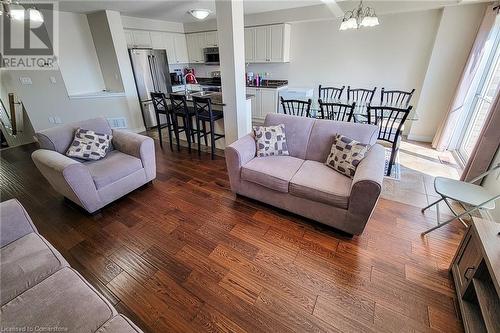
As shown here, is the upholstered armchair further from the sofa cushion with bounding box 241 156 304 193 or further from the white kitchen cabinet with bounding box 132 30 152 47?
the white kitchen cabinet with bounding box 132 30 152 47

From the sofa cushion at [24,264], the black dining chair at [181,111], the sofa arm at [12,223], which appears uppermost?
the black dining chair at [181,111]

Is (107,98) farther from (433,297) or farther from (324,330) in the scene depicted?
(433,297)

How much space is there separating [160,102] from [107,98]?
1627 millimetres

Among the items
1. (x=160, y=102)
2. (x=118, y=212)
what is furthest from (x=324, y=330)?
(x=160, y=102)

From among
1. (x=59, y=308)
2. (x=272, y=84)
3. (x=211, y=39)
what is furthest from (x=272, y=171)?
(x=211, y=39)

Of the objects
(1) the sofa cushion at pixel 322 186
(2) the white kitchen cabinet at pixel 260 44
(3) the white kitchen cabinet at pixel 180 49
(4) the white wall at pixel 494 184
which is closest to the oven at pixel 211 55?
(3) the white kitchen cabinet at pixel 180 49

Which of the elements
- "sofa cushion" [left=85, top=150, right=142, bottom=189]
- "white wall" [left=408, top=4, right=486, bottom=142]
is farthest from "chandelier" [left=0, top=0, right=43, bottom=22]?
"white wall" [left=408, top=4, right=486, bottom=142]

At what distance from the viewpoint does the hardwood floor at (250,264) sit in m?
1.50

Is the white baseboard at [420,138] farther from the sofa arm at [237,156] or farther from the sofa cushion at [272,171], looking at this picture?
the sofa arm at [237,156]

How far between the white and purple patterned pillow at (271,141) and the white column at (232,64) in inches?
41.6

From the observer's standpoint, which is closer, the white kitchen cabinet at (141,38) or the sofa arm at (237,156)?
the sofa arm at (237,156)

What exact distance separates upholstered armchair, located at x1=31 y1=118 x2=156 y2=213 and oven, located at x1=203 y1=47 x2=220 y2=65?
394cm

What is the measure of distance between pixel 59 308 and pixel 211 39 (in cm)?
631

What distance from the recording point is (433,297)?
160 cm
